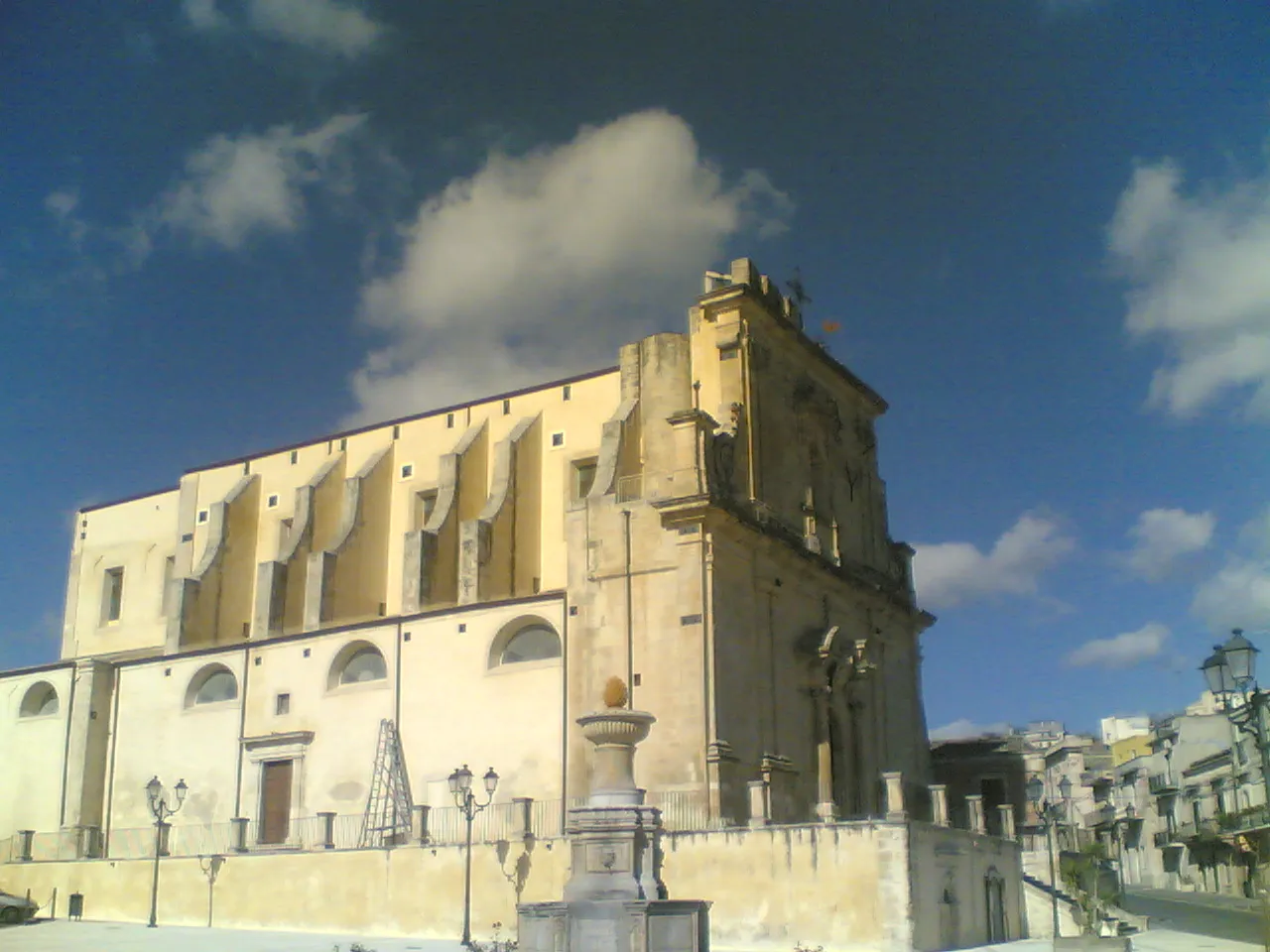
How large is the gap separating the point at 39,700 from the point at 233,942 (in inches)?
640

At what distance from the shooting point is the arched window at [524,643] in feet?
99.8

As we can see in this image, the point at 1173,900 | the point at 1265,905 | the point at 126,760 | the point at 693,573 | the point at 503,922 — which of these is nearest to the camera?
the point at 1265,905

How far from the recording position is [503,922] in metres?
25.7

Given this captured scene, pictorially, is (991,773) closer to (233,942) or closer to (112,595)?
(233,942)

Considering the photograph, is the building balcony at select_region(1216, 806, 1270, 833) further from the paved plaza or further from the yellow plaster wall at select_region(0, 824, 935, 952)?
the yellow plaster wall at select_region(0, 824, 935, 952)

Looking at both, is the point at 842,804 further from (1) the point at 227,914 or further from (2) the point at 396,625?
(1) the point at 227,914

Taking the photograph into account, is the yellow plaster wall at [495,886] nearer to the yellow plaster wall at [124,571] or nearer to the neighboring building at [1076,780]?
the yellow plaster wall at [124,571]

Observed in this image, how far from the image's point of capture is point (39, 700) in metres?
38.1

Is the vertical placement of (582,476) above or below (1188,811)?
above

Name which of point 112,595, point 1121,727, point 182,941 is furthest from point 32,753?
point 1121,727

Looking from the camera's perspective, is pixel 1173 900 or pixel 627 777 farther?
pixel 1173 900

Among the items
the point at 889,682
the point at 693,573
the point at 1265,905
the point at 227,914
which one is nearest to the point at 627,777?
the point at 1265,905

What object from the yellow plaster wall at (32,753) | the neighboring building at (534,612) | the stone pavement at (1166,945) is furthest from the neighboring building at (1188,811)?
the yellow plaster wall at (32,753)

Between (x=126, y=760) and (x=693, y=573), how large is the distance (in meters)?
18.1
